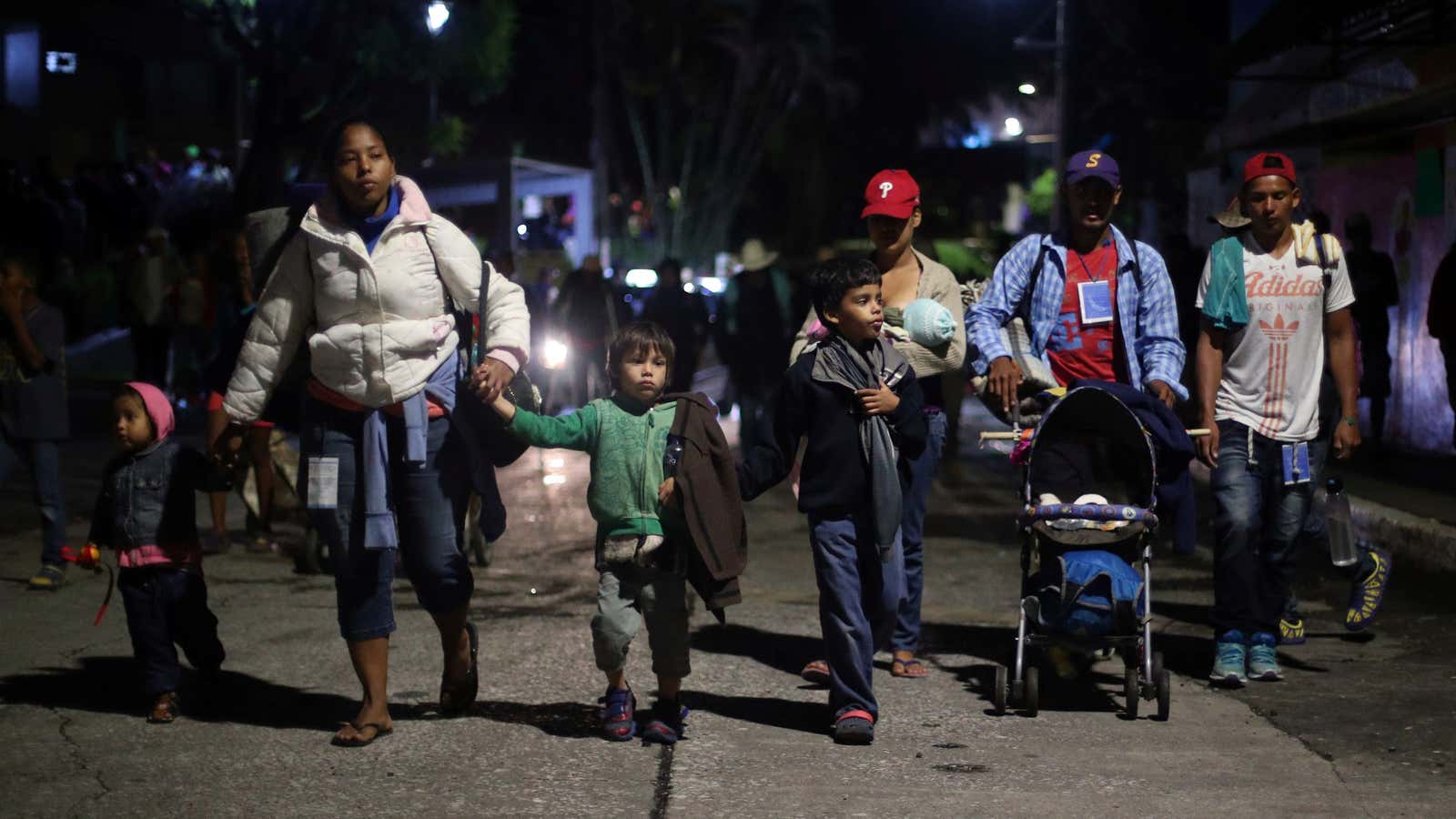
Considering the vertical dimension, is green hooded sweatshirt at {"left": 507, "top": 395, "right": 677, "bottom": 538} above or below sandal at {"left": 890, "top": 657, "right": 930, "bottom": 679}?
above

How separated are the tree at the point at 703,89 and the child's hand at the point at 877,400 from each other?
42.2 m

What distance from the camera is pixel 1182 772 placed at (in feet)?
18.4

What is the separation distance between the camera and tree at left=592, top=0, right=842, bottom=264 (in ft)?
159

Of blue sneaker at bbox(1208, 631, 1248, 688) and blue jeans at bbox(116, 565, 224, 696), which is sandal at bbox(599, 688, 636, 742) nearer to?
blue jeans at bbox(116, 565, 224, 696)

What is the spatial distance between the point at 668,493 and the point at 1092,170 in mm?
2096

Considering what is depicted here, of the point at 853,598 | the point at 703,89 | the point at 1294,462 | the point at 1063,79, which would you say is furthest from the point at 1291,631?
the point at 703,89

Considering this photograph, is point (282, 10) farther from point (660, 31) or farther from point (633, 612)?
point (660, 31)

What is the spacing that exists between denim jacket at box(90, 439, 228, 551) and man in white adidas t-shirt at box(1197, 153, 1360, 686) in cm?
383

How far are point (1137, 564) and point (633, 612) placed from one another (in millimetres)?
1892

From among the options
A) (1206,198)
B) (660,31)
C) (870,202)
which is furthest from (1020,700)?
(660,31)

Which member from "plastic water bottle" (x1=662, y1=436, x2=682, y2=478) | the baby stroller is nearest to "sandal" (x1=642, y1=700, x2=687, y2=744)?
"plastic water bottle" (x1=662, y1=436, x2=682, y2=478)

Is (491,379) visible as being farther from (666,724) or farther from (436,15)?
(436,15)

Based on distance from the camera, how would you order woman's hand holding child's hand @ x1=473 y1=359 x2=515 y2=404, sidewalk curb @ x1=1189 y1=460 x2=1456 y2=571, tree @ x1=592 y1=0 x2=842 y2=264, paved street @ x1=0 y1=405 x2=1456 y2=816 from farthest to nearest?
tree @ x1=592 y1=0 x2=842 y2=264 < sidewalk curb @ x1=1189 y1=460 x2=1456 y2=571 < woman's hand holding child's hand @ x1=473 y1=359 x2=515 y2=404 < paved street @ x1=0 y1=405 x2=1456 y2=816

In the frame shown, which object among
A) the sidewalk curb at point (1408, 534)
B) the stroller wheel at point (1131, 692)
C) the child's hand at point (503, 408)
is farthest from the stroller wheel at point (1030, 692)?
the sidewalk curb at point (1408, 534)
